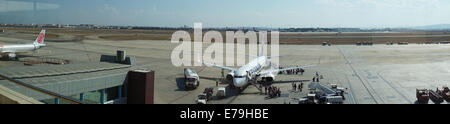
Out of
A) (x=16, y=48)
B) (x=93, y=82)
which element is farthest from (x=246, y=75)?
(x=16, y=48)

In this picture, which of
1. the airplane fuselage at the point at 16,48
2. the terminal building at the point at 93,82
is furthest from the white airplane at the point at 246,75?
the airplane fuselage at the point at 16,48

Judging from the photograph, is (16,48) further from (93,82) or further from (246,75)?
(93,82)

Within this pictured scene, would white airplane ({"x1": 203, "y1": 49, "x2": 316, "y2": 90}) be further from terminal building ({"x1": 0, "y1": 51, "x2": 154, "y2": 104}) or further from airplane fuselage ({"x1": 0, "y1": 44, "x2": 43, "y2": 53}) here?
airplane fuselage ({"x1": 0, "y1": 44, "x2": 43, "y2": 53})

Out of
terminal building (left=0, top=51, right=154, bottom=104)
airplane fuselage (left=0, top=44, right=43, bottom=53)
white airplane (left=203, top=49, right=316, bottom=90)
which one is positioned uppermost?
airplane fuselage (left=0, top=44, right=43, bottom=53)

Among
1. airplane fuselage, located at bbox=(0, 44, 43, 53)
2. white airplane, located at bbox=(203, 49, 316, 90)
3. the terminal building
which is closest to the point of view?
the terminal building

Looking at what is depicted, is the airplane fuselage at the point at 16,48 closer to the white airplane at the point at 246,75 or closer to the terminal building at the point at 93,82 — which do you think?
the terminal building at the point at 93,82

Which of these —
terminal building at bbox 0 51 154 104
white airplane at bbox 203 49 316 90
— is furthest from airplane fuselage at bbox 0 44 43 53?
white airplane at bbox 203 49 316 90

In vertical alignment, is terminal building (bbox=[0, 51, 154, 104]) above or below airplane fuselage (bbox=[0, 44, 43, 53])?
below
